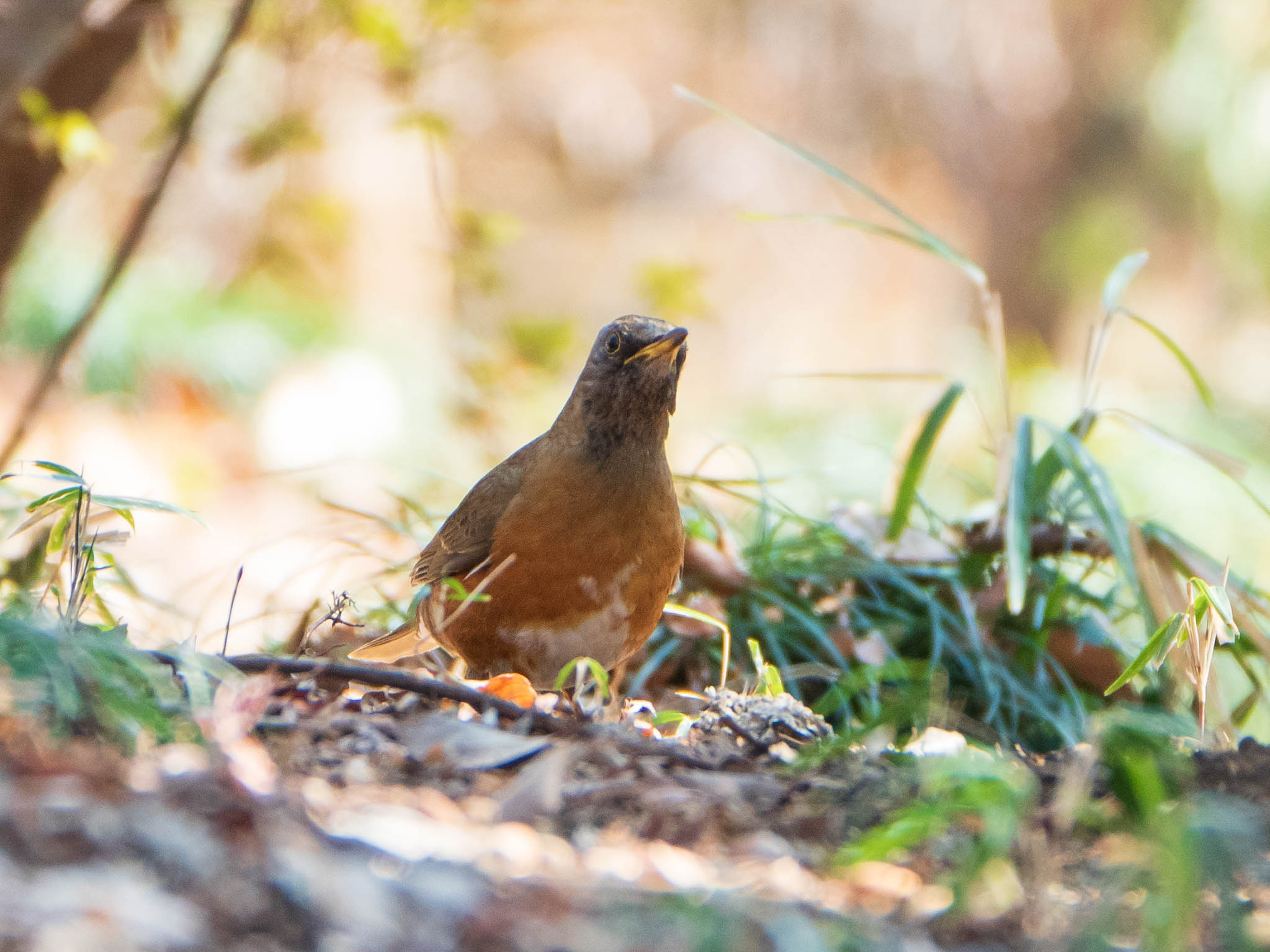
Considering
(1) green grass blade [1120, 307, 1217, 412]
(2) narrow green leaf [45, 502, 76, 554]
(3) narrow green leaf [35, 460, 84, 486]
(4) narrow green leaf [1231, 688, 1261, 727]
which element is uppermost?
(1) green grass blade [1120, 307, 1217, 412]

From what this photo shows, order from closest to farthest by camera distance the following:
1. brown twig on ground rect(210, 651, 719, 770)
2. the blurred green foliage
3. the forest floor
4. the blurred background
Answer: the forest floor < brown twig on ground rect(210, 651, 719, 770) < the blurred background < the blurred green foliage

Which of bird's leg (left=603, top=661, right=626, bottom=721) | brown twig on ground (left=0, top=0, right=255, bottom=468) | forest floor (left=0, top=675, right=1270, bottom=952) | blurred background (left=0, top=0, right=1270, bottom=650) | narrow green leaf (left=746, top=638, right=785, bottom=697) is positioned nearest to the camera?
forest floor (left=0, top=675, right=1270, bottom=952)

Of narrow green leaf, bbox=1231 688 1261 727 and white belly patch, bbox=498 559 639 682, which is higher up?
white belly patch, bbox=498 559 639 682

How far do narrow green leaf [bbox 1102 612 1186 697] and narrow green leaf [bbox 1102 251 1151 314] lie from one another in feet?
4.18

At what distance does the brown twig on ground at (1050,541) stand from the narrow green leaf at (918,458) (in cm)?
24

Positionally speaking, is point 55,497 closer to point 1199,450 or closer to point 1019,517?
point 1019,517

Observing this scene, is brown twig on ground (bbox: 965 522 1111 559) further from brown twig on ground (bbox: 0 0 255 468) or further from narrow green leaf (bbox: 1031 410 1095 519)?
brown twig on ground (bbox: 0 0 255 468)

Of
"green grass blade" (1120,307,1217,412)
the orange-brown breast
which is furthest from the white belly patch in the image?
"green grass blade" (1120,307,1217,412)

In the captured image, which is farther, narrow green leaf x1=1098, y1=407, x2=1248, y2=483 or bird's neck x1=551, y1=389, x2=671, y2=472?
bird's neck x1=551, y1=389, x2=671, y2=472

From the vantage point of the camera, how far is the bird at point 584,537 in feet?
9.32

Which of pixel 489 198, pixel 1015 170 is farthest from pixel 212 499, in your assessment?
pixel 1015 170

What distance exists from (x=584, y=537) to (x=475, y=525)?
385mm

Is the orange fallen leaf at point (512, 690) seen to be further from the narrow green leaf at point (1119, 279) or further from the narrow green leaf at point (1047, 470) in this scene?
the narrow green leaf at point (1119, 279)

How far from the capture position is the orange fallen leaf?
2.33 metres
